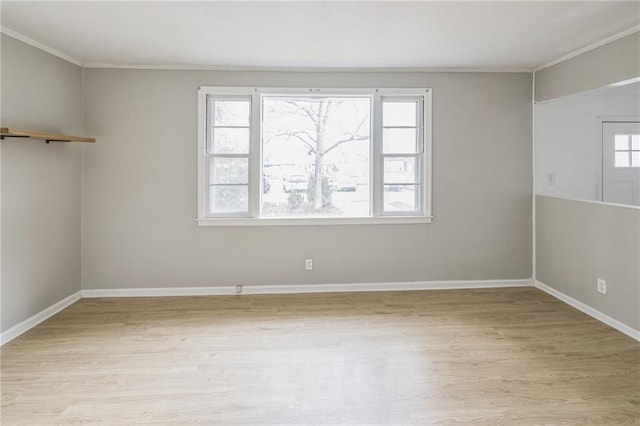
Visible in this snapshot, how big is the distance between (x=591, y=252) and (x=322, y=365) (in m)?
2.76

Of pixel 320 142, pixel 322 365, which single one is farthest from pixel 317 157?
pixel 322 365

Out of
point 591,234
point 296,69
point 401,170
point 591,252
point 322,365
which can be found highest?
point 296,69

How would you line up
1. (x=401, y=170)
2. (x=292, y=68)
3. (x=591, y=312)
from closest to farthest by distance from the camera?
1. (x=591, y=312)
2. (x=292, y=68)
3. (x=401, y=170)

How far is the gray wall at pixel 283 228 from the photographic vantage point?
4113 mm

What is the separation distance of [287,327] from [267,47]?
247 centimetres

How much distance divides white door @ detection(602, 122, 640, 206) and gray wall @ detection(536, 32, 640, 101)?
0.93 metres

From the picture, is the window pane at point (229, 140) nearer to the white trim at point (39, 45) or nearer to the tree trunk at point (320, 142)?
the tree trunk at point (320, 142)

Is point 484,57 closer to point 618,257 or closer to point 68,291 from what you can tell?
point 618,257

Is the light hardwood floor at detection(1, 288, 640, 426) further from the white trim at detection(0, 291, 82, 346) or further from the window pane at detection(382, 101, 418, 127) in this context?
the window pane at detection(382, 101, 418, 127)

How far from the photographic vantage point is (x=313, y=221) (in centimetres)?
429

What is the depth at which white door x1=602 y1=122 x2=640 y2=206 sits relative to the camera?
14.5 ft

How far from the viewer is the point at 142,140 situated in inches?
162

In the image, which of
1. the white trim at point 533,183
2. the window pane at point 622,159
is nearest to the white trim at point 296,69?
the white trim at point 533,183

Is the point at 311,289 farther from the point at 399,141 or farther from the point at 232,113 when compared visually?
the point at 232,113
